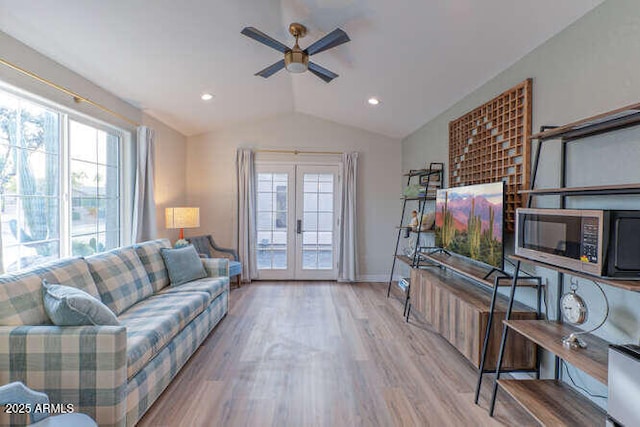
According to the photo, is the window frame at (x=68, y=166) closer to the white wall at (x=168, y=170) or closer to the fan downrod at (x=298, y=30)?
the white wall at (x=168, y=170)

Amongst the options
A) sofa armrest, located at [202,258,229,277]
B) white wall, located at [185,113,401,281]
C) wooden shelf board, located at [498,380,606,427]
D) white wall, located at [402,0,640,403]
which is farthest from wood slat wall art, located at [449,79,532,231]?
sofa armrest, located at [202,258,229,277]

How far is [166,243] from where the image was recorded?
12.0 ft

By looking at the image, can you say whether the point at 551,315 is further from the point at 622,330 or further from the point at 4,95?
the point at 4,95

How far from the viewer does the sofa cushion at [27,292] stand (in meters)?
1.76

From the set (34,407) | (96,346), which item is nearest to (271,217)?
(96,346)

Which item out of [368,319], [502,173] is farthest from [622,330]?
[368,319]

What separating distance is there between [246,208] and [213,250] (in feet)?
2.93

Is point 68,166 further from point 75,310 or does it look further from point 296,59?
point 296,59

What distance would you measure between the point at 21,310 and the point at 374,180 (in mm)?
4655

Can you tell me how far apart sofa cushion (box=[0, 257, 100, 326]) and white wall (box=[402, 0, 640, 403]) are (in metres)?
3.24

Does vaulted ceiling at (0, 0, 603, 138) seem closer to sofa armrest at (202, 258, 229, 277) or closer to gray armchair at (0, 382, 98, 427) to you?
sofa armrest at (202, 258, 229, 277)

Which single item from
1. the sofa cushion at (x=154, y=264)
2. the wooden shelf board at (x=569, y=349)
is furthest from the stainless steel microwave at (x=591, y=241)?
the sofa cushion at (x=154, y=264)

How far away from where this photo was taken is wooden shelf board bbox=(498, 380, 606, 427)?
1.60m

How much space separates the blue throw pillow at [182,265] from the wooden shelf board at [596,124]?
332 centimetres
